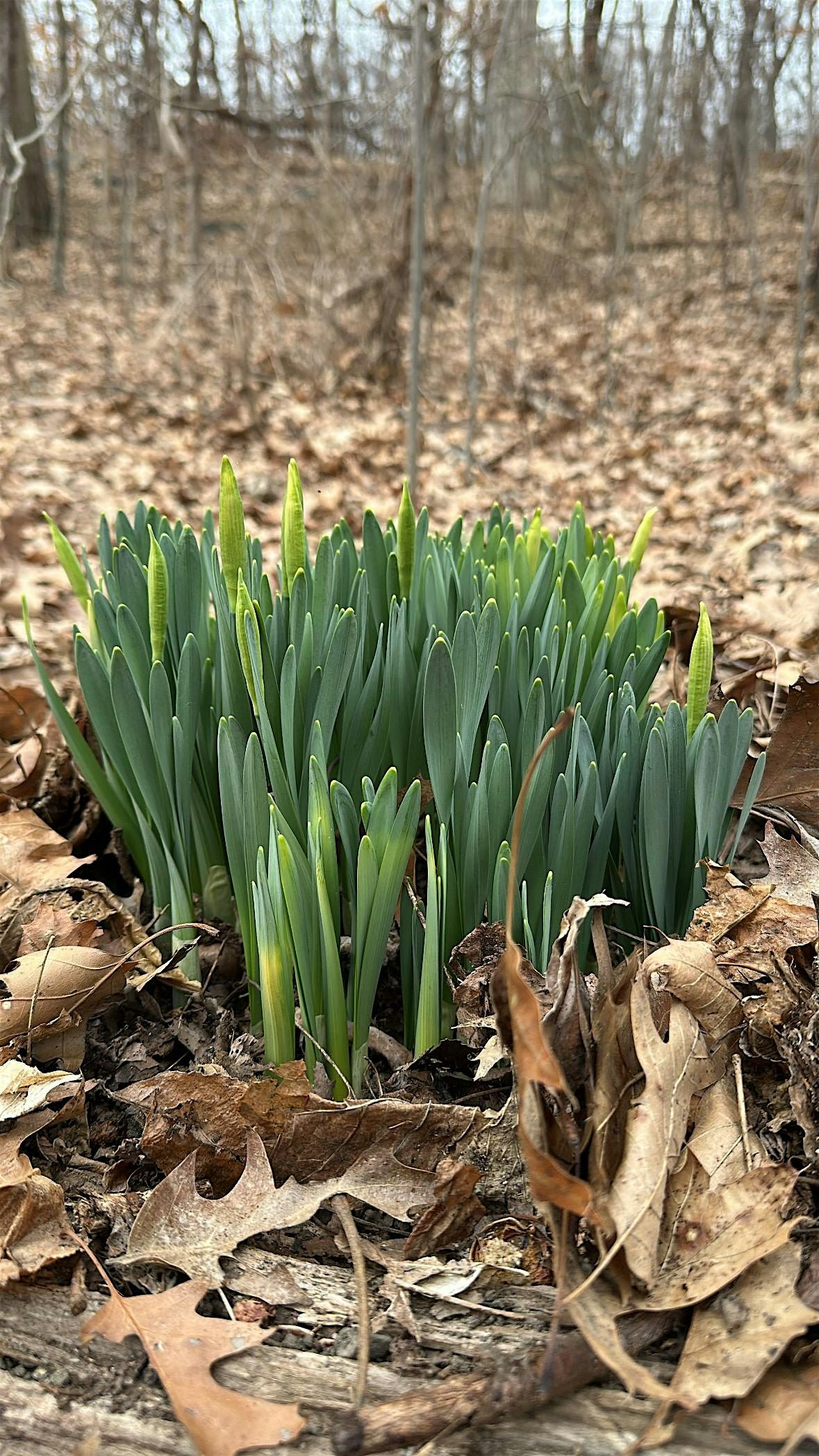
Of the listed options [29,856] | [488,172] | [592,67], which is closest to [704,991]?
[29,856]

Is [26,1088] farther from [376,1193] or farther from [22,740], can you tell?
[22,740]

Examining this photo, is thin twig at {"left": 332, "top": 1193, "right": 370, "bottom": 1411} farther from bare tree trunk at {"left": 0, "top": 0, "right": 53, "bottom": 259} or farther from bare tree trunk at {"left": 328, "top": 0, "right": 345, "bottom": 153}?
bare tree trunk at {"left": 328, "top": 0, "right": 345, "bottom": 153}

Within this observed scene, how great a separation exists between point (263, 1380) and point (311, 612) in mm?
1017

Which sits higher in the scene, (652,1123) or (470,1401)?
(652,1123)

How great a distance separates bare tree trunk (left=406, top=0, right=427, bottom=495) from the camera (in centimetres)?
381

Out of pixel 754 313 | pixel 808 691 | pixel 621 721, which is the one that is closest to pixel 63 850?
pixel 621 721

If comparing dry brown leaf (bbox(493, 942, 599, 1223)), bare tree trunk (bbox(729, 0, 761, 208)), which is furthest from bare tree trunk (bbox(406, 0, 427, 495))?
bare tree trunk (bbox(729, 0, 761, 208))

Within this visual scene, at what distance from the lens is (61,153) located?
10.0 m

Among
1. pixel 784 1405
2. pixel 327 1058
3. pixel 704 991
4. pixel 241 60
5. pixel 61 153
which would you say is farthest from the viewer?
pixel 61 153

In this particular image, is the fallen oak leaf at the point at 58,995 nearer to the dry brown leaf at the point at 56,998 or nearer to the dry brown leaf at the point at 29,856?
the dry brown leaf at the point at 56,998

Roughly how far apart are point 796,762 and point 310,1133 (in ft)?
3.26

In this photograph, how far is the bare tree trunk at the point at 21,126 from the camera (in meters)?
9.12

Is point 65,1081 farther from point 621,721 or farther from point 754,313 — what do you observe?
point 754,313

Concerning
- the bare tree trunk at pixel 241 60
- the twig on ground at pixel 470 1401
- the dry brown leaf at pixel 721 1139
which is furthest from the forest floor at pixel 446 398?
the twig on ground at pixel 470 1401
